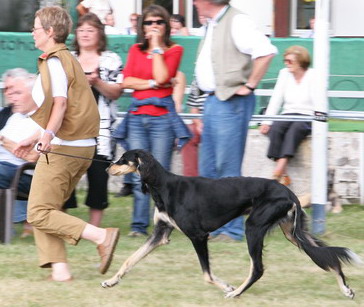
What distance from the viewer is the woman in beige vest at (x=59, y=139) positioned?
662cm

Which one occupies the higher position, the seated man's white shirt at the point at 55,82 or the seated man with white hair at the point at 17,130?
the seated man's white shirt at the point at 55,82

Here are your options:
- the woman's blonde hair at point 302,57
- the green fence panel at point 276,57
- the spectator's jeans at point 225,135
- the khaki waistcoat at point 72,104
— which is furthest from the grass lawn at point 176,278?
the green fence panel at point 276,57

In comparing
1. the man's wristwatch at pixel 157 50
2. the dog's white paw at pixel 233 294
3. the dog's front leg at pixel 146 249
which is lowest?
the dog's white paw at pixel 233 294

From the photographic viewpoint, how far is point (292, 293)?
6609 millimetres

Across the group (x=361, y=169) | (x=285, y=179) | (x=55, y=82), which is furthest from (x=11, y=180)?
(x=361, y=169)

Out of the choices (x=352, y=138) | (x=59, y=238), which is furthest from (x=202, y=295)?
(x=352, y=138)

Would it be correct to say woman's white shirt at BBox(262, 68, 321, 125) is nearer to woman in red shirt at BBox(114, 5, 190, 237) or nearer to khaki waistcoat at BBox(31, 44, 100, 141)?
woman in red shirt at BBox(114, 5, 190, 237)

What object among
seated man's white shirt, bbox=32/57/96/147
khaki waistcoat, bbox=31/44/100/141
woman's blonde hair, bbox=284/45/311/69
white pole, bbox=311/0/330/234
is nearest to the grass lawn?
white pole, bbox=311/0/330/234

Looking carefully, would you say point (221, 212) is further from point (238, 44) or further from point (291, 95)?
point (291, 95)

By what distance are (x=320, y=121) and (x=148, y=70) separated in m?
1.47

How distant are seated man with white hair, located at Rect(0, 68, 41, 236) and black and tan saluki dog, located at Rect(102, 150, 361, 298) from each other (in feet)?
4.70

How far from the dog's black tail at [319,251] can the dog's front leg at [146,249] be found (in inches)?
34.4

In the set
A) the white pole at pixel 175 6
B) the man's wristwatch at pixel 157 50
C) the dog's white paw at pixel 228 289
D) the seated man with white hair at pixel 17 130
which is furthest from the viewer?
the white pole at pixel 175 6

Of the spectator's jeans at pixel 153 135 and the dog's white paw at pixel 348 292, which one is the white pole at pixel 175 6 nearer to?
the spectator's jeans at pixel 153 135
